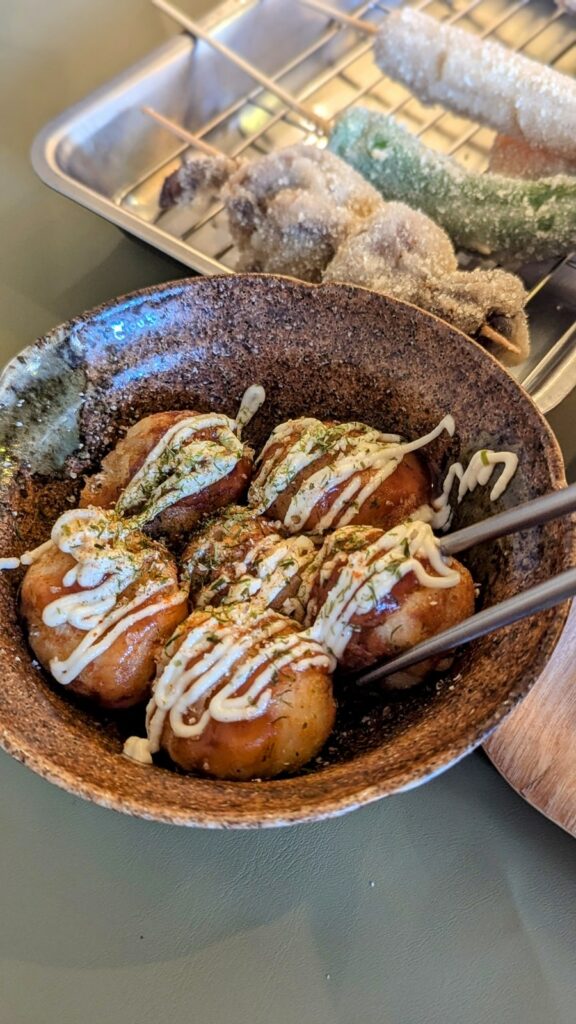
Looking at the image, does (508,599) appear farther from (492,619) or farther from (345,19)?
(345,19)

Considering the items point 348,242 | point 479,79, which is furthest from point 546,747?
point 479,79

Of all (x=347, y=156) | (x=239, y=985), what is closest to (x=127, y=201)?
(x=347, y=156)

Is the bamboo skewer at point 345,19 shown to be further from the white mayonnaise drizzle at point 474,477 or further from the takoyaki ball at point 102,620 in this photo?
the takoyaki ball at point 102,620

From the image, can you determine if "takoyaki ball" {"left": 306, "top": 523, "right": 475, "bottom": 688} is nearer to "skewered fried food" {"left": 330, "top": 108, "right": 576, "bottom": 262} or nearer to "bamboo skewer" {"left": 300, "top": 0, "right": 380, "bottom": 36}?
"skewered fried food" {"left": 330, "top": 108, "right": 576, "bottom": 262}

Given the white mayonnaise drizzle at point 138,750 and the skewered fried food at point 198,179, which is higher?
the skewered fried food at point 198,179

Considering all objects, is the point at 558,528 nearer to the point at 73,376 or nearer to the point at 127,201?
the point at 73,376

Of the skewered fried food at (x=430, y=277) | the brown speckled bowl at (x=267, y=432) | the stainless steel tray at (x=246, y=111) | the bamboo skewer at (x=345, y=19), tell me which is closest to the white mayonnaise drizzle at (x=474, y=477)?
the brown speckled bowl at (x=267, y=432)
